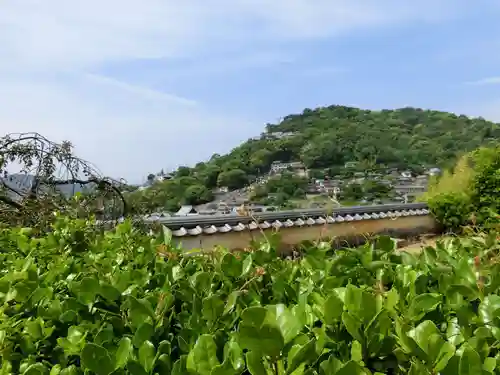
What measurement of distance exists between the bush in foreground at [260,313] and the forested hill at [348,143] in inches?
381

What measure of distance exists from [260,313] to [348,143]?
739 inches

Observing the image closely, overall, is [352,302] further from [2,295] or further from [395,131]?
[395,131]

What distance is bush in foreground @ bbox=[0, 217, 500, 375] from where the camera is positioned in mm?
722

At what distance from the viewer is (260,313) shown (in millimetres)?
669

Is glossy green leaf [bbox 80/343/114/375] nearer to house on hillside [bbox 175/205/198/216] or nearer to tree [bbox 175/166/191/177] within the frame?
house on hillside [bbox 175/205/198/216]

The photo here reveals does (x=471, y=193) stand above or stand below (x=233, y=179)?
below

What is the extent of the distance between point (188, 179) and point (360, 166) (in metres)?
7.33

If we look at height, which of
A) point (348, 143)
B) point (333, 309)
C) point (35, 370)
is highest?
point (348, 143)

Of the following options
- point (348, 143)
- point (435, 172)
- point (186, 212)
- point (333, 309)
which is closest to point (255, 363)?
point (333, 309)

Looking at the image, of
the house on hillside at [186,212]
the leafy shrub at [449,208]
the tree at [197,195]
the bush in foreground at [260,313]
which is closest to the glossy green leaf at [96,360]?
the bush in foreground at [260,313]

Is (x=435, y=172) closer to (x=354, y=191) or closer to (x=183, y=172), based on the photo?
(x=354, y=191)

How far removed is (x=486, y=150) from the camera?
442 inches

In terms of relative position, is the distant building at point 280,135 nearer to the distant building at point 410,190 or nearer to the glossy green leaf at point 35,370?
the distant building at point 410,190

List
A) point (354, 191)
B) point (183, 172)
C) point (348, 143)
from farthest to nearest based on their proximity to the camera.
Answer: point (348, 143)
point (354, 191)
point (183, 172)
